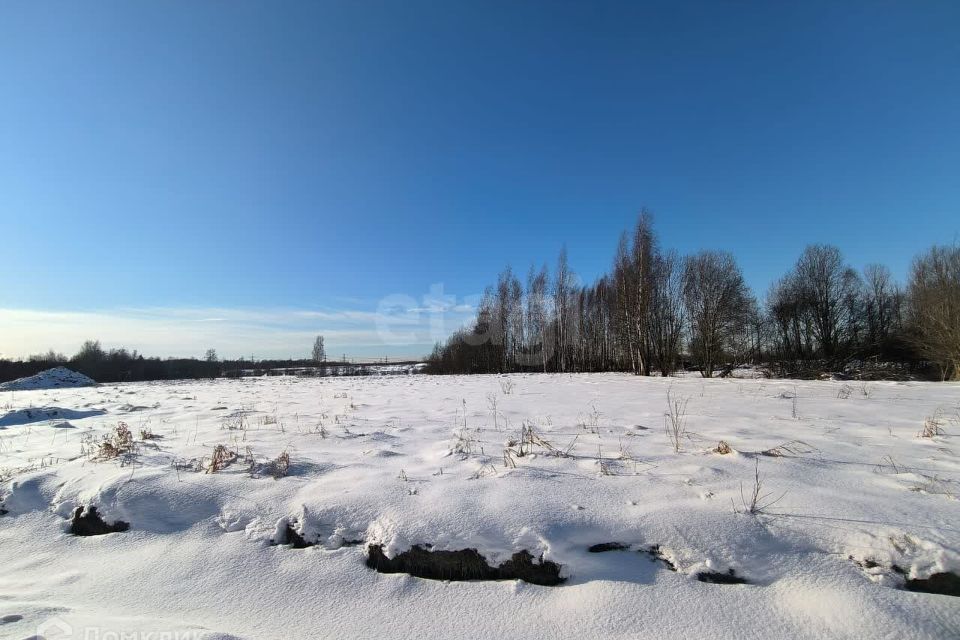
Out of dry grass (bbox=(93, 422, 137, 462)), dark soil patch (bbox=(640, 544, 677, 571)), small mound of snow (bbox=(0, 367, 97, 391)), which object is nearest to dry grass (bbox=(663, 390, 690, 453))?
dark soil patch (bbox=(640, 544, 677, 571))

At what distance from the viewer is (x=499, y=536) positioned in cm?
240

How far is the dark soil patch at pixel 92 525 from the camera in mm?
2812

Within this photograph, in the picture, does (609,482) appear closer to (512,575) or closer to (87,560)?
(512,575)

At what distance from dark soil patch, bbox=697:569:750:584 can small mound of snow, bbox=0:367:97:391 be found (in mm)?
31729

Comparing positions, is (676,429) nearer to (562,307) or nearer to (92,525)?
(92,525)

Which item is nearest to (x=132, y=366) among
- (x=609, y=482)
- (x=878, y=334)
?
(x=609, y=482)

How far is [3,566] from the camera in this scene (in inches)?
98.0

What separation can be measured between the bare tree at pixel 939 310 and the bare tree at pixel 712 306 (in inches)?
292

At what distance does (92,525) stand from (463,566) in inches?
112

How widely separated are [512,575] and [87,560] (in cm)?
276

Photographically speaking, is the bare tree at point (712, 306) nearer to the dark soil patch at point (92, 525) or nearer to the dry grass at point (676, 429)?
the dry grass at point (676, 429)

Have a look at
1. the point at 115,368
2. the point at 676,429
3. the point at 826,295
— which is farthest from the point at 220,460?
the point at 115,368

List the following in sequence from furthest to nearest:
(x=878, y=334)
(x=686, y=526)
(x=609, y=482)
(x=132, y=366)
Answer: (x=132, y=366) < (x=878, y=334) < (x=609, y=482) < (x=686, y=526)

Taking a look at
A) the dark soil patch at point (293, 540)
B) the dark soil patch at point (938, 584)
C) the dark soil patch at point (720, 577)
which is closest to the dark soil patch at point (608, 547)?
the dark soil patch at point (720, 577)
